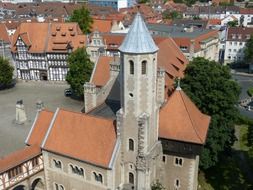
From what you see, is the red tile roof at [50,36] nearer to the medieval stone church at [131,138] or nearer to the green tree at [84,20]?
the green tree at [84,20]

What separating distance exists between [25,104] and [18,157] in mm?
37282

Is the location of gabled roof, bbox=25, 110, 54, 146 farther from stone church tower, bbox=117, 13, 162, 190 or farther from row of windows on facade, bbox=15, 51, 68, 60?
row of windows on facade, bbox=15, 51, 68, 60

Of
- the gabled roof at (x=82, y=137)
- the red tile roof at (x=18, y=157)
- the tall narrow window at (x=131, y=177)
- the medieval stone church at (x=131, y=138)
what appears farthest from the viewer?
the tall narrow window at (x=131, y=177)

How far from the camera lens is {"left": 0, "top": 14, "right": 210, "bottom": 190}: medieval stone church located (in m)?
35.1

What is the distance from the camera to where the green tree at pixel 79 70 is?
72.1m

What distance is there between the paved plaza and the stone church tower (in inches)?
987

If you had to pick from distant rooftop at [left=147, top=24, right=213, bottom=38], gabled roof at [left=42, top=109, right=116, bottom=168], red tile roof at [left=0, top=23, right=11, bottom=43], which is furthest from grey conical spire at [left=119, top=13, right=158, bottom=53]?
red tile roof at [left=0, top=23, right=11, bottom=43]

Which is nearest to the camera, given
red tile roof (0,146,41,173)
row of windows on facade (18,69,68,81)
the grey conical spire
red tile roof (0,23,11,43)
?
the grey conical spire

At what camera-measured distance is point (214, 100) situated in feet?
156

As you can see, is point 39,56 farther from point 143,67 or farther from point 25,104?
point 143,67

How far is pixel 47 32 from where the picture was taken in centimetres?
8919

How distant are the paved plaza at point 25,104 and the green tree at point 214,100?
94.5 feet

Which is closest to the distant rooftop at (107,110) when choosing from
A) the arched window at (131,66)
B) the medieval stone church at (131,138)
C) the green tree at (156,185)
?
the medieval stone church at (131,138)

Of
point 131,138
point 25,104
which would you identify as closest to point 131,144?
point 131,138
